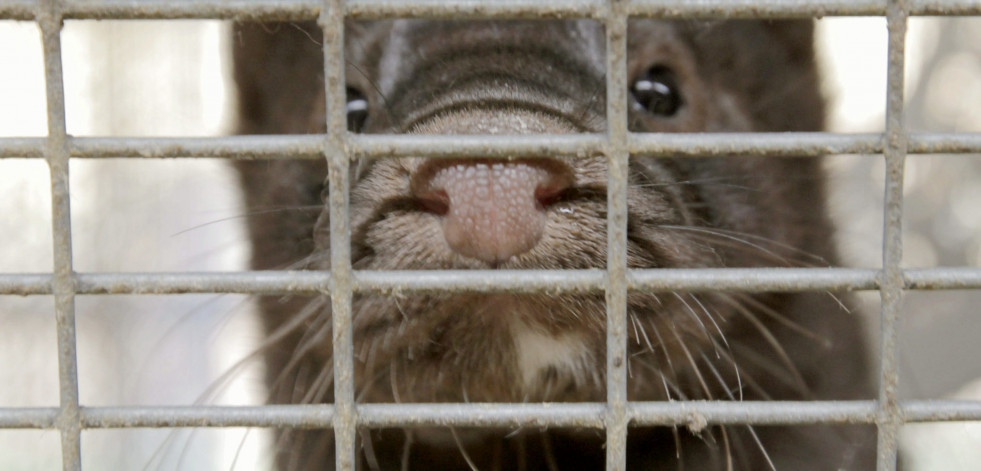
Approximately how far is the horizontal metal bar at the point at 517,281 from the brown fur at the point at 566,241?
230 mm

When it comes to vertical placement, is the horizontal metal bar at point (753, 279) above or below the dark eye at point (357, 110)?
below

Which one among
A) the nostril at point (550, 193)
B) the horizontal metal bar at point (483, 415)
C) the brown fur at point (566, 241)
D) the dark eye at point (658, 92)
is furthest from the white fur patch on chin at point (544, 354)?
the dark eye at point (658, 92)

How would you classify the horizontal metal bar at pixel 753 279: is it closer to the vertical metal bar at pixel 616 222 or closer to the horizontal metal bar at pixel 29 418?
the vertical metal bar at pixel 616 222

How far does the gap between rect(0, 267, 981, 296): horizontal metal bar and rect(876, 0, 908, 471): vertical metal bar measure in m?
0.02

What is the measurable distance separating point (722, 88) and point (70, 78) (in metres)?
1.60

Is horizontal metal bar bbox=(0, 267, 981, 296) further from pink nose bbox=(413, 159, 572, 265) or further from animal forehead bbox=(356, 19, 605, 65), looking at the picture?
animal forehead bbox=(356, 19, 605, 65)

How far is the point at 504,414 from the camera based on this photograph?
821 millimetres

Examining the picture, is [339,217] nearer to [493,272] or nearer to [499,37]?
[493,272]

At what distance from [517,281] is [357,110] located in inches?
35.3

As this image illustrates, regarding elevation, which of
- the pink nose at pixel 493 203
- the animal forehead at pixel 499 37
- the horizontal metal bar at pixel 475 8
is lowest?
the pink nose at pixel 493 203

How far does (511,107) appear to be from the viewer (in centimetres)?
116

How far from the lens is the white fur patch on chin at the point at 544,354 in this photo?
121cm

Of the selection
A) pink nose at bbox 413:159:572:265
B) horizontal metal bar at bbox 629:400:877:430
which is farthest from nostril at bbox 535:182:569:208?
horizontal metal bar at bbox 629:400:877:430

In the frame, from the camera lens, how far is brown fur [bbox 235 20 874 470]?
3.86 feet
